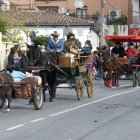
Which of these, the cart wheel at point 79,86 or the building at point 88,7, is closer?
the cart wheel at point 79,86

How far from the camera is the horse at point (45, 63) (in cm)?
1752

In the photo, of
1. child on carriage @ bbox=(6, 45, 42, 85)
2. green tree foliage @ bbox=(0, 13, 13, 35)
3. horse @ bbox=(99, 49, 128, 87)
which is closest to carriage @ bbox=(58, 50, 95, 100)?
child on carriage @ bbox=(6, 45, 42, 85)

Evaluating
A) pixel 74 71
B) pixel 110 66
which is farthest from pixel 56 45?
pixel 110 66

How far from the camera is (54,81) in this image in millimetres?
19031

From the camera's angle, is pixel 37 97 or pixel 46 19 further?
pixel 46 19

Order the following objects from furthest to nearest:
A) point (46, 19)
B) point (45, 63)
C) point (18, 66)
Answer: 1. point (46, 19)
2. point (45, 63)
3. point (18, 66)

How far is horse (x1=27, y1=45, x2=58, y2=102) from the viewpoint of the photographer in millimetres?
17516

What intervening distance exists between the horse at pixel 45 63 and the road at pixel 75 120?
654 mm

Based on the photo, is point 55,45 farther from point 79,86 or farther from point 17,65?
point 17,65

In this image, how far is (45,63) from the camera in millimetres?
17969

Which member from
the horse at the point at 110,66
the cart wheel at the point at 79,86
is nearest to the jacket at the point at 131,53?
the horse at the point at 110,66

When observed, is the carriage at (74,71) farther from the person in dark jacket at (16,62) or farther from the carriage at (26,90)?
the carriage at (26,90)

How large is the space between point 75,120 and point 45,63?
4262 mm

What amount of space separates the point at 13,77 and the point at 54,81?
3150 mm
